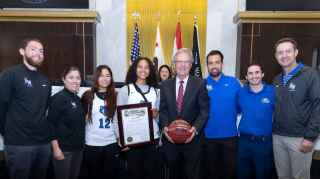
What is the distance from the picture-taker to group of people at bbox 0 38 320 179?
235 centimetres

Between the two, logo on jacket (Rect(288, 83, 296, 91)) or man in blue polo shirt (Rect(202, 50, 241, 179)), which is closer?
logo on jacket (Rect(288, 83, 296, 91))

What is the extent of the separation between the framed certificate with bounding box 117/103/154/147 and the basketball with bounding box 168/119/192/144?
27cm

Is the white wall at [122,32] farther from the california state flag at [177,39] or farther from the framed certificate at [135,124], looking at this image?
the framed certificate at [135,124]

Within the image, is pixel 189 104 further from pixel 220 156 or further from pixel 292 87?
pixel 292 87

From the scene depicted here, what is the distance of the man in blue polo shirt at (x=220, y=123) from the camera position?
2.69 metres

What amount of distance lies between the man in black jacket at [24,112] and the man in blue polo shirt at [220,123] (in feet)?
5.00

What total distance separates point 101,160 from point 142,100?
2.22ft

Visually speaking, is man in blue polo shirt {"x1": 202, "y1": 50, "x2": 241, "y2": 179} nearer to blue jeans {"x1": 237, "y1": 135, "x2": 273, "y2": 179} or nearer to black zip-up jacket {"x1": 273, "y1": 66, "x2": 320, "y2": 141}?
blue jeans {"x1": 237, "y1": 135, "x2": 273, "y2": 179}

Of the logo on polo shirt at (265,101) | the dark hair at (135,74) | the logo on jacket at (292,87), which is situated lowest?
the logo on polo shirt at (265,101)

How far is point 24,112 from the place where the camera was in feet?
7.60

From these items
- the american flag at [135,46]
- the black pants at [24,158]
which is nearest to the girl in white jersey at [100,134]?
the black pants at [24,158]

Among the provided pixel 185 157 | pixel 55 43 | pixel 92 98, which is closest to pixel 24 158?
pixel 92 98

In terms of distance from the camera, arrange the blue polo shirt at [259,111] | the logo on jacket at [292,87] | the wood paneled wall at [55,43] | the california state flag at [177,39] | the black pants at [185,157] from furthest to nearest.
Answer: the california state flag at [177,39] → the wood paneled wall at [55,43] → the blue polo shirt at [259,111] → the logo on jacket at [292,87] → the black pants at [185,157]

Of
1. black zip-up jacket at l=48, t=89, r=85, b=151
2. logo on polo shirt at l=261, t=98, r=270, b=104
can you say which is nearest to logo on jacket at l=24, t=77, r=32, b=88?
black zip-up jacket at l=48, t=89, r=85, b=151
